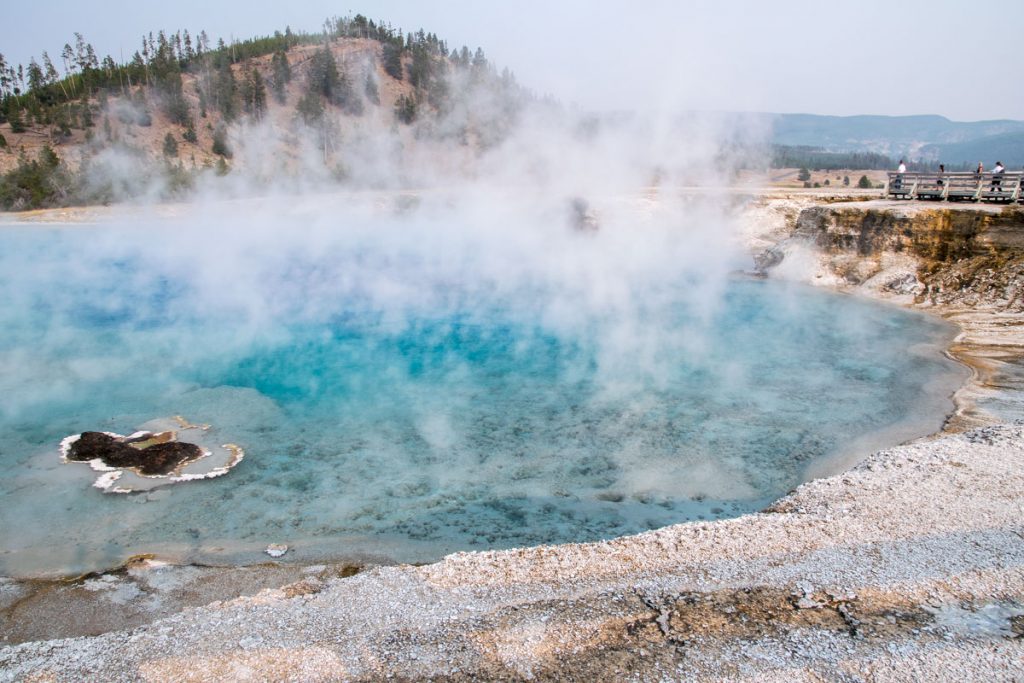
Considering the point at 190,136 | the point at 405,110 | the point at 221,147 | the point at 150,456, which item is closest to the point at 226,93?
the point at 190,136

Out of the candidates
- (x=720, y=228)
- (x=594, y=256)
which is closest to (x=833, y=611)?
(x=594, y=256)

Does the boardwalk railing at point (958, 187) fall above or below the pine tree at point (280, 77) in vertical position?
below

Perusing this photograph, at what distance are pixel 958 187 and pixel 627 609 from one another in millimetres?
13519

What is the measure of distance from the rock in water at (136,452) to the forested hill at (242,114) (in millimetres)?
22484

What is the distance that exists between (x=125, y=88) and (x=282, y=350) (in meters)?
36.8

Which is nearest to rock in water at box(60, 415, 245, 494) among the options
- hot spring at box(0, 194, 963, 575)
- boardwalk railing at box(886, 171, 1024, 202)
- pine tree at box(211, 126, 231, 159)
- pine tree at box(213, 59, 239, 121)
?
hot spring at box(0, 194, 963, 575)

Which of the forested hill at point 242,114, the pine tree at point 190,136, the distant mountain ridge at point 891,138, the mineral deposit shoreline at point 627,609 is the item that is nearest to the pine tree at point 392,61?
the forested hill at point 242,114

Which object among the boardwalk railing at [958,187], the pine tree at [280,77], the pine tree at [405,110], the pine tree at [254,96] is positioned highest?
the pine tree at [280,77]

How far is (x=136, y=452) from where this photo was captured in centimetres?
620

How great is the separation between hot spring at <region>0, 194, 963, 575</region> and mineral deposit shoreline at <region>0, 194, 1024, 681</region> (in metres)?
0.54

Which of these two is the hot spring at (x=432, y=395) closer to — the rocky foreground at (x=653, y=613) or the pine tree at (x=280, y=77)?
the rocky foreground at (x=653, y=613)

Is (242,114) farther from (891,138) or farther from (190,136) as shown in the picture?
(891,138)

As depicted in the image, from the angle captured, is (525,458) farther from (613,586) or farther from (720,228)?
(720,228)

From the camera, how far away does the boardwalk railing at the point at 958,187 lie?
12651 mm
